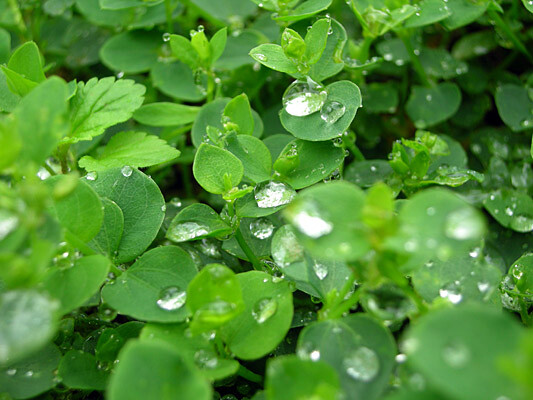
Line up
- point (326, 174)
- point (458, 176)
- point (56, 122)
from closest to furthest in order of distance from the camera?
1. point (56, 122)
2. point (326, 174)
3. point (458, 176)

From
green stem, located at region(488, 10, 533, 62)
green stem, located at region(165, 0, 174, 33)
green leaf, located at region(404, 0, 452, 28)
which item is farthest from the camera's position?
green stem, located at region(165, 0, 174, 33)

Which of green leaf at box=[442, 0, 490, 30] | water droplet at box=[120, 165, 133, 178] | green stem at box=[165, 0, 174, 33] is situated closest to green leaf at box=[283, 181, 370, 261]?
water droplet at box=[120, 165, 133, 178]

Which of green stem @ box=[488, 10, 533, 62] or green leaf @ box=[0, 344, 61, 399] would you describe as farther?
green stem @ box=[488, 10, 533, 62]

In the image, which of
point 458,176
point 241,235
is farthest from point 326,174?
point 458,176

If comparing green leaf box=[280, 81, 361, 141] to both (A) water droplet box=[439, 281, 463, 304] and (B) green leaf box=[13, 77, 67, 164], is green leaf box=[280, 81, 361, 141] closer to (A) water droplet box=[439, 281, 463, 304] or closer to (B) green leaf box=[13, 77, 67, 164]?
(A) water droplet box=[439, 281, 463, 304]

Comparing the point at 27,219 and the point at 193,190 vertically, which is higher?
the point at 27,219

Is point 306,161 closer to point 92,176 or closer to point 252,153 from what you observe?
point 252,153

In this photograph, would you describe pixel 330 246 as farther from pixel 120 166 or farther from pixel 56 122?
pixel 120 166
